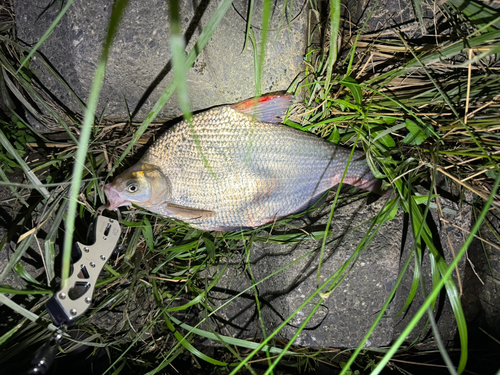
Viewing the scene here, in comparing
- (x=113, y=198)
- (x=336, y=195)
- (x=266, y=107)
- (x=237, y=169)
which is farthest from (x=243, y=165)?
(x=113, y=198)

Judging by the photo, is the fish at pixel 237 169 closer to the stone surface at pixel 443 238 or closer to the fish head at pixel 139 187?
the fish head at pixel 139 187

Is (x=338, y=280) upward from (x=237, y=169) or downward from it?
downward

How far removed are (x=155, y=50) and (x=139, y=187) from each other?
0.67 meters

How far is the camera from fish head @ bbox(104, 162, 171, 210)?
169 cm

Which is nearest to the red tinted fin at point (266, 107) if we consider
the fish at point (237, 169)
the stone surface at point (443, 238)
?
the fish at point (237, 169)

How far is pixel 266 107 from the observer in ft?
5.55

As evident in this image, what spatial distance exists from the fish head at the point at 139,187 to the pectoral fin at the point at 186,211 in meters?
0.07

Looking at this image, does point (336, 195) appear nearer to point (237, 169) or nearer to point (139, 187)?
point (237, 169)

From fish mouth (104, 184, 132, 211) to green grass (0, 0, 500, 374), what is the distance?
78 mm

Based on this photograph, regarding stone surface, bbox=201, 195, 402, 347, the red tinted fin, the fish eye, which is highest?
the red tinted fin

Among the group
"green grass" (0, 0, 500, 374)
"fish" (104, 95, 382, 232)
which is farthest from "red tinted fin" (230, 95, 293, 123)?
"green grass" (0, 0, 500, 374)

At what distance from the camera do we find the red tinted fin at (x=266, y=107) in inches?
65.9

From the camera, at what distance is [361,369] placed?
2055 millimetres

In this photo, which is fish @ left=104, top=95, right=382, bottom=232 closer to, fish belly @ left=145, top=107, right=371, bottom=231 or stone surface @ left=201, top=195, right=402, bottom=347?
fish belly @ left=145, top=107, right=371, bottom=231
